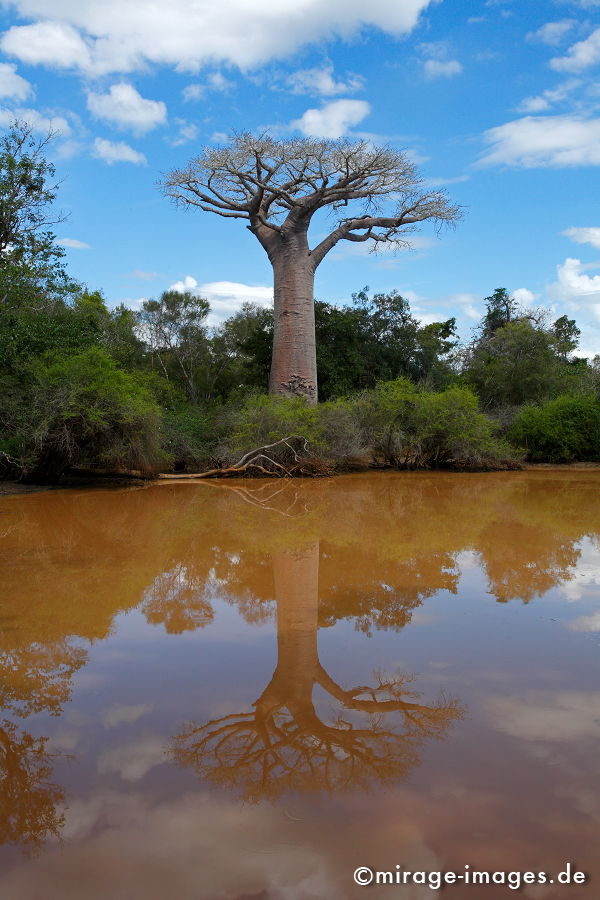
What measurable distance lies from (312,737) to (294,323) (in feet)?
51.1

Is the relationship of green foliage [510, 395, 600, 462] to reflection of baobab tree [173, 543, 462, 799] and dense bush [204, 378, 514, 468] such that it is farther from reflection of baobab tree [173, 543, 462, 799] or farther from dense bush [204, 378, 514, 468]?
reflection of baobab tree [173, 543, 462, 799]

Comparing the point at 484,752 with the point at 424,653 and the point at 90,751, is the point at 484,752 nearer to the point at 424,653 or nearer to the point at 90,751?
the point at 424,653

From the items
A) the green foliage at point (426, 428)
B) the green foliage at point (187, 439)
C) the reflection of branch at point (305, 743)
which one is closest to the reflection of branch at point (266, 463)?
the green foliage at point (187, 439)

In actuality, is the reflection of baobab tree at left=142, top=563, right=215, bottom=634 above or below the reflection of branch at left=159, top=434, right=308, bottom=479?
below

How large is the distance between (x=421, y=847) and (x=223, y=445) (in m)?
12.9

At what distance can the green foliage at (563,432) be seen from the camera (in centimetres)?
1691

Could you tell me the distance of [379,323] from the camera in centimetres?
2256

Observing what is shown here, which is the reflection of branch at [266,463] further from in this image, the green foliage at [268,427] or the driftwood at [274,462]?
the green foliage at [268,427]

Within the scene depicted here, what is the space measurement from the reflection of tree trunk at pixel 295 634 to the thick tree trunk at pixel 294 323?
1117 cm

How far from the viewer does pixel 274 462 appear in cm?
1430

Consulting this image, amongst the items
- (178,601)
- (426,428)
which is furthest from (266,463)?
(178,601)

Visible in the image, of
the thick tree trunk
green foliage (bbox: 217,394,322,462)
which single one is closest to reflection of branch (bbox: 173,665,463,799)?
green foliage (bbox: 217,394,322,462)

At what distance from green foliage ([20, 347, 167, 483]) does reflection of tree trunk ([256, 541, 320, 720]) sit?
619 cm

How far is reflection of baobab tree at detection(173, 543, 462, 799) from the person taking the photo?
8.45 feet
